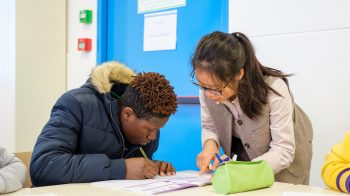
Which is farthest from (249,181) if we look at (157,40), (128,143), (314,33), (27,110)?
(27,110)

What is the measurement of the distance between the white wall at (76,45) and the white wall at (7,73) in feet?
1.44

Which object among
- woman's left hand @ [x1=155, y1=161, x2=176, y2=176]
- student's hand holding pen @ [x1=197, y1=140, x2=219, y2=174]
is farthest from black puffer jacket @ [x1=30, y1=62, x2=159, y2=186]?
student's hand holding pen @ [x1=197, y1=140, x2=219, y2=174]

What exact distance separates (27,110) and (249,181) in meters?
2.19

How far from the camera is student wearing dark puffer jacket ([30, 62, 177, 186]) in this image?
4.72 ft

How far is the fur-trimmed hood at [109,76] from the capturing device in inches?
63.7

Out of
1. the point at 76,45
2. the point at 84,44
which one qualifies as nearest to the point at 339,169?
the point at 84,44

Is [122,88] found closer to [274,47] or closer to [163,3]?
[274,47]

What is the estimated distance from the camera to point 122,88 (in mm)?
1670

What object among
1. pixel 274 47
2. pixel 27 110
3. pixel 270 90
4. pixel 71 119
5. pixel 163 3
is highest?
pixel 163 3

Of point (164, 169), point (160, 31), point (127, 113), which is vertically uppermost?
point (160, 31)

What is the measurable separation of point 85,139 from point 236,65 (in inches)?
23.5

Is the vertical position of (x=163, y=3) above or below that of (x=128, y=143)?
above

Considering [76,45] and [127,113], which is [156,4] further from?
[127,113]

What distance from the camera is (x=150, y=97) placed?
151 cm
